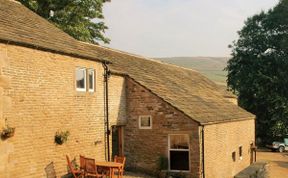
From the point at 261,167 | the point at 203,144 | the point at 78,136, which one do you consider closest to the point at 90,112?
the point at 78,136

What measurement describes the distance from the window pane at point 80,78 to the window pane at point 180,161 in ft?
18.5

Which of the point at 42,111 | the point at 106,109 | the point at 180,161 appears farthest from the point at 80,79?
the point at 180,161

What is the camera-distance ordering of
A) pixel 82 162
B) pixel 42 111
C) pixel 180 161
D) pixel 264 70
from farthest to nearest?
pixel 264 70 → pixel 180 161 → pixel 82 162 → pixel 42 111

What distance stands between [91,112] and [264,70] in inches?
1413

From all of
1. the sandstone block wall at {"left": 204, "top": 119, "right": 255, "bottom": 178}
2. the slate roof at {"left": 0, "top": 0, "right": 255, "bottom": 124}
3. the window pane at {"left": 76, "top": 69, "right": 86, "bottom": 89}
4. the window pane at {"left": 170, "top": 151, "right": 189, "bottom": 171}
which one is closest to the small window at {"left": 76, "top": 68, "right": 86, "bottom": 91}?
the window pane at {"left": 76, "top": 69, "right": 86, "bottom": 89}

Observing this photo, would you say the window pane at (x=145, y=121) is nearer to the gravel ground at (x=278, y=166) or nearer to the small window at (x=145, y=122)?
the small window at (x=145, y=122)

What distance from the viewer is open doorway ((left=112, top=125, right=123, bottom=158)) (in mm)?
20344

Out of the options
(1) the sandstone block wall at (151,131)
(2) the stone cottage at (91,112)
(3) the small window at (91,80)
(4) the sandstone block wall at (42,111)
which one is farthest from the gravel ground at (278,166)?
(3) the small window at (91,80)

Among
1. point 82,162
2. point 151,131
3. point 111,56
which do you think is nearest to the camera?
point 82,162

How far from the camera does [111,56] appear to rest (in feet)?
79.4

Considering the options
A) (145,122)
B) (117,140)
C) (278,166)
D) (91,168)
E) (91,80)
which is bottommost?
(278,166)

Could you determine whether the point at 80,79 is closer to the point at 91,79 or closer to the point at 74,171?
the point at 91,79

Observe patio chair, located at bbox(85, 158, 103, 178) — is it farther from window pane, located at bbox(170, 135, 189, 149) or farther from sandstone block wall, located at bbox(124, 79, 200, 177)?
window pane, located at bbox(170, 135, 189, 149)

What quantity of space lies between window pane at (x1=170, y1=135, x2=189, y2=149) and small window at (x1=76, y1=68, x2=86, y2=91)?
16.8 feet
